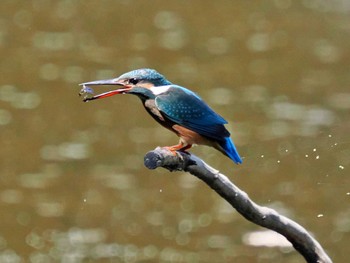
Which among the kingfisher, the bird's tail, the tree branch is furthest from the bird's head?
the bird's tail

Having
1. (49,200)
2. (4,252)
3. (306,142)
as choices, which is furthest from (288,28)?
(4,252)

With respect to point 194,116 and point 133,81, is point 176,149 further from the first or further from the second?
point 133,81

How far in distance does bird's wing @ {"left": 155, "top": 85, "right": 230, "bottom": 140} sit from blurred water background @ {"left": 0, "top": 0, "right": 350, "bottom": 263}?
12.7ft

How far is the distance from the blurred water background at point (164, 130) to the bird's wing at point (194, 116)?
152 inches

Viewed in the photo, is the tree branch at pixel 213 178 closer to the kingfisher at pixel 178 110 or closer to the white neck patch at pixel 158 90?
the kingfisher at pixel 178 110

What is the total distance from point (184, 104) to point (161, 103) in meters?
0.10

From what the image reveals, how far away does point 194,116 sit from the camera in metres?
3.20

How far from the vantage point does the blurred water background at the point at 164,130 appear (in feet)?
24.1

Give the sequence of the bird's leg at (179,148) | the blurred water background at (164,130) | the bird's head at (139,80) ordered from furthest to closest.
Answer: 1. the blurred water background at (164,130)
2. the bird's leg at (179,148)
3. the bird's head at (139,80)

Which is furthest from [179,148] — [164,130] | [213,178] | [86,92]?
[164,130]

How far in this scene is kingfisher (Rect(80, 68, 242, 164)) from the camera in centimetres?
305

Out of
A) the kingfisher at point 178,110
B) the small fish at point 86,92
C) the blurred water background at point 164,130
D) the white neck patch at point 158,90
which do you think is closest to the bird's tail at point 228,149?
the kingfisher at point 178,110

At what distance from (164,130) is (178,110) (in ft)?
18.6

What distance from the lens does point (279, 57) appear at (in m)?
11.2
